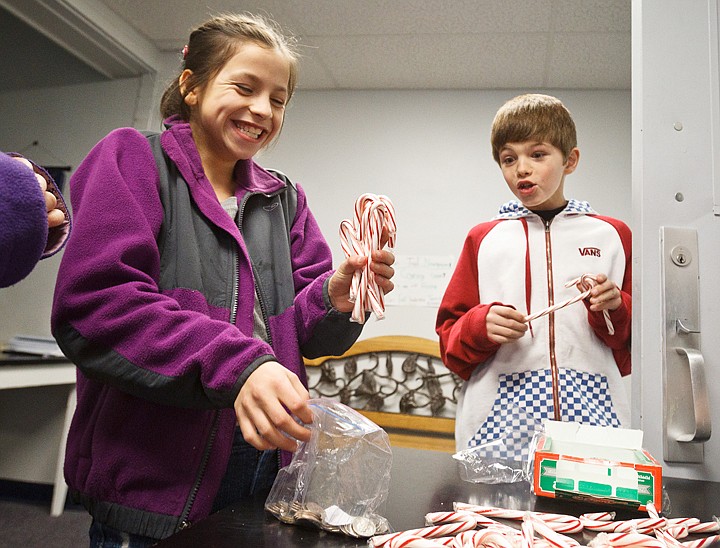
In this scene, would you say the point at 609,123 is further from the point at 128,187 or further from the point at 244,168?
the point at 128,187

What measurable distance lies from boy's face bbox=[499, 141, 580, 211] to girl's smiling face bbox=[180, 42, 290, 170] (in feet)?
2.00

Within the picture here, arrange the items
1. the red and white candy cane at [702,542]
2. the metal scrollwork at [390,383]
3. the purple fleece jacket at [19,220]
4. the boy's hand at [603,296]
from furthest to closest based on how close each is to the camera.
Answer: the metal scrollwork at [390,383]
the boy's hand at [603,296]
the red and white candy cane at [702,542]
the purple fleece jacket at [19,220]

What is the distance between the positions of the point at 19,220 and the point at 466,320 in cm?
93

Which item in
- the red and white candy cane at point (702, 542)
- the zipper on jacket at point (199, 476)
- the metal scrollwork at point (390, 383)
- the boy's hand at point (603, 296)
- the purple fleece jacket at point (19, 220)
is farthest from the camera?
the metal scrollwork at point (390, 383)

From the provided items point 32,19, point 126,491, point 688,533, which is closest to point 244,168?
point 126,491

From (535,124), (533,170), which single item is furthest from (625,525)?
(535,124)

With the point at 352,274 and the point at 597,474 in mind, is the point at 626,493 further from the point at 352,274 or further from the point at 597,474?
the point at 352,274

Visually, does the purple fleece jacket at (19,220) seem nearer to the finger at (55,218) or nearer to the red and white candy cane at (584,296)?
the finger at (55,218)

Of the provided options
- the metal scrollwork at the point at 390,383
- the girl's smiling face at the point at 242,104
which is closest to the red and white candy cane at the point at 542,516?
the girl's smiling face at the point at 242,104

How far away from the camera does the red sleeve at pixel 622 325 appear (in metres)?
1.23

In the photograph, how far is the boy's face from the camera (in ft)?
4.42

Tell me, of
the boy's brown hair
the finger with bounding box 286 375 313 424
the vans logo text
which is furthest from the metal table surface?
the boy's brown hair

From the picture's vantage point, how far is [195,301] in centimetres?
85

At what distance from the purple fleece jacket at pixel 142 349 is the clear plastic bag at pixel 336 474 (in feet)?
0.37
